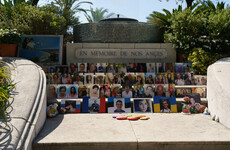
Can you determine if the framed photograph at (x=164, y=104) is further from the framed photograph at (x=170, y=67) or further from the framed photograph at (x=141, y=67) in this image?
the framed photograph at (x=170, y=67)

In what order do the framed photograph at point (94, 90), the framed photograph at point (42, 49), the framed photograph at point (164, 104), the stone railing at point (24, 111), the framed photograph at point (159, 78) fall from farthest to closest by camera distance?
the framed photograph at point (42, 49) < the framed photograph at point (159, 78) < the framed photograph at point (94, 90) < the framed photograph at point (164, 104) < the stone railing at point (24, 111)

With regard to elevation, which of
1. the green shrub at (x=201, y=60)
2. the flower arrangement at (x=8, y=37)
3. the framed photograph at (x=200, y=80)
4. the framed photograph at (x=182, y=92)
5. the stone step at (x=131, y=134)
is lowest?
the stone step at (x=131, y=134)

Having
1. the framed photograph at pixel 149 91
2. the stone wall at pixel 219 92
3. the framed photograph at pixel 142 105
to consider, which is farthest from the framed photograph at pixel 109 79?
the stone wall at pixel 219 92

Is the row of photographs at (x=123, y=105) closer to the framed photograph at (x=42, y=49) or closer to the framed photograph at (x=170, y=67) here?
the framed photograph at (x=170, y=67)

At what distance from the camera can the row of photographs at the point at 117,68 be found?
7.49 metres

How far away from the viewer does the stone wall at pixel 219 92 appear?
3979 mm

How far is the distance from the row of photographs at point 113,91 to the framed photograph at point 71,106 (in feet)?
1.77

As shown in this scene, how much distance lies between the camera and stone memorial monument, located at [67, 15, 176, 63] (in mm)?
8297

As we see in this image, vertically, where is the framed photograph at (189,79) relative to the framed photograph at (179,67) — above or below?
below

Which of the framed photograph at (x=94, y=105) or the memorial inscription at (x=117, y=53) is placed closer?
the framed photograph at (x=94, y=105)

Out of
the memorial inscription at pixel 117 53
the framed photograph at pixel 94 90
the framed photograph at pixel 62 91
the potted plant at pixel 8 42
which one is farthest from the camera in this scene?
the memorial inscription at pixel 117 53

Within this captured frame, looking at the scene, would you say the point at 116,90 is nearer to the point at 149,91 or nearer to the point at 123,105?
the point at 123,105

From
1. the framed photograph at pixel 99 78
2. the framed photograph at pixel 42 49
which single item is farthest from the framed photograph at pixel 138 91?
the framed photograph at pixel 42 49

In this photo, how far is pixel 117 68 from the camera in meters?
7.63
